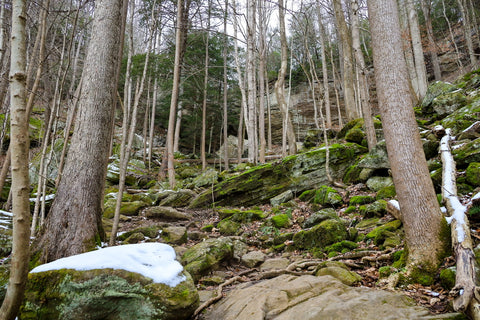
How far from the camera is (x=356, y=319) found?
226 centimetres

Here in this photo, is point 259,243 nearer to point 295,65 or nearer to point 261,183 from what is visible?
point 261,183

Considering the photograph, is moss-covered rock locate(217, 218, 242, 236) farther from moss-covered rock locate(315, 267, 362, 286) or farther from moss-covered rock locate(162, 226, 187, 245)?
moss-covered rock locate(315, 267, 362, 286)

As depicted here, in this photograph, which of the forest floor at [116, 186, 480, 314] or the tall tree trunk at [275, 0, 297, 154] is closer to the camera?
the forest floor at [116, 186, 480, 314]

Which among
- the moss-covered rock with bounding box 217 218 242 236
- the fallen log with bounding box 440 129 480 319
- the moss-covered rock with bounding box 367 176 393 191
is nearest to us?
the fallen log with bounding box 440 129 480 319

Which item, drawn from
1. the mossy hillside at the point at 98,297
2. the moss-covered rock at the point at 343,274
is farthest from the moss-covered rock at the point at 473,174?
the mossy hillside at the point at 98,297

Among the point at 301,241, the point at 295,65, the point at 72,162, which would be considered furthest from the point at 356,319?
the point at 295,65

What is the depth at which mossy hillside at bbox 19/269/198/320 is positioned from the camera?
2.43 metres

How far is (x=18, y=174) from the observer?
2.29 meters

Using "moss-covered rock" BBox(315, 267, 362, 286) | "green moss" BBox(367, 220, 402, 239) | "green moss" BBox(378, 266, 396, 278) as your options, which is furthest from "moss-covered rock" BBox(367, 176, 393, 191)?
"moss-covered rock" BBox(315, 267, 362, 286)

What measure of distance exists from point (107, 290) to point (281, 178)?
7.62 m

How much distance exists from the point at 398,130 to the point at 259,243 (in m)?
4.18

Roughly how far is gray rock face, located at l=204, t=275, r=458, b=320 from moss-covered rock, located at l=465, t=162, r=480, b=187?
10.6ft

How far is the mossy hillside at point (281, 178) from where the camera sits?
353 inches

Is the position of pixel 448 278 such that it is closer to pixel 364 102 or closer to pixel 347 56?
pixel 364 102
